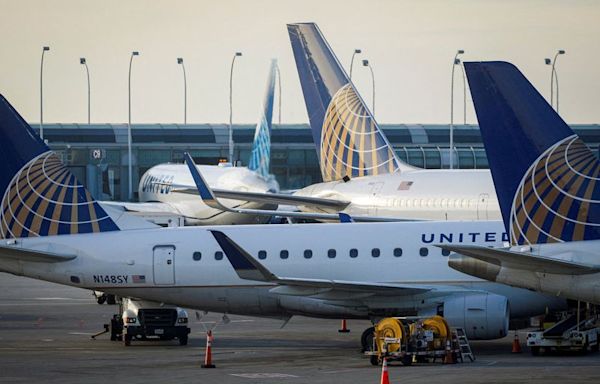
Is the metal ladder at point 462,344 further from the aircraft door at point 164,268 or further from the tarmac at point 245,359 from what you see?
the aircraft door at point 164,268

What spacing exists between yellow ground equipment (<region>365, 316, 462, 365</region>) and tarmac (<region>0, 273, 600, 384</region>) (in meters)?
0.37

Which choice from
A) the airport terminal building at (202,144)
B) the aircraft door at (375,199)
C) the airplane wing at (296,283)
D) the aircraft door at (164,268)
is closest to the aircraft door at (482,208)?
the aircraft door at (375,199)

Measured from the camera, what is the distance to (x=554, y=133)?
25.9 meters

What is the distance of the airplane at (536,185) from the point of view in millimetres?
25234

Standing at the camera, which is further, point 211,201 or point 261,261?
point 211,201

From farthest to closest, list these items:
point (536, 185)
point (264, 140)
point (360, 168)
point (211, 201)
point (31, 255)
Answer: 1. point (264, 140)
2. point (360, 168)
3. point (211, 201)
4. point (31, 255)
5. point (536, 185)

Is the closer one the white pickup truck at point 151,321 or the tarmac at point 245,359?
the tarmac at point 245,359

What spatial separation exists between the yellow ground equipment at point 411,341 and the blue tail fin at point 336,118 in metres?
23.4

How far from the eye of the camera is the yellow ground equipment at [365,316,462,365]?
31.5 m

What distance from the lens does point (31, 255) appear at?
35625mm

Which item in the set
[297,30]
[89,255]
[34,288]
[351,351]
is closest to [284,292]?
[351,351]

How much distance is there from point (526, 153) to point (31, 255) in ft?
48.5

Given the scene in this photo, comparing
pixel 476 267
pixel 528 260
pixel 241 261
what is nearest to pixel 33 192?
pixel 241 261

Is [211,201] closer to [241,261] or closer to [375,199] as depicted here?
[375,199]
